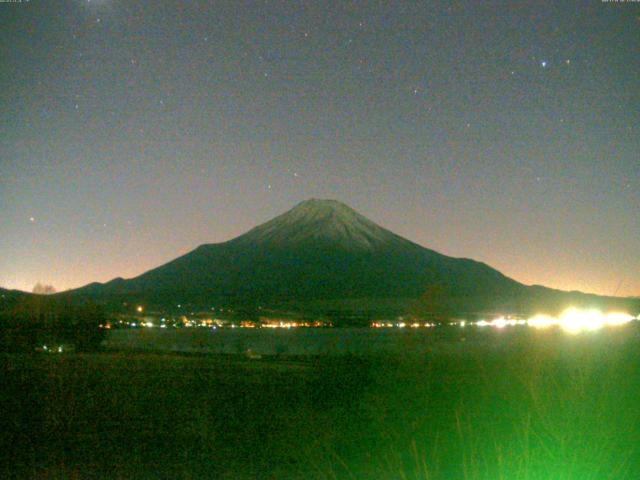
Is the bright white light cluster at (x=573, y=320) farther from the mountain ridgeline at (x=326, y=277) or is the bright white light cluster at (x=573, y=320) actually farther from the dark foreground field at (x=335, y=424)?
the dark foreground field at (x=335, y=424)

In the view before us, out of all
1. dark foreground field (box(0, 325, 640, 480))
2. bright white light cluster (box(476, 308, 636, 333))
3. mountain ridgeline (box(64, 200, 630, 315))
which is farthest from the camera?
mountain ridgeline (box(64, 200, 630, 315))

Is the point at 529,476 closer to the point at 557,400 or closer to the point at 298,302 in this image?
the point at 557,400

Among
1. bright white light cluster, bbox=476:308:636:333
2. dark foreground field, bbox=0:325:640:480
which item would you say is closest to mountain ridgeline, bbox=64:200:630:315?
bright white light cluster, bbox=476:308:636:333

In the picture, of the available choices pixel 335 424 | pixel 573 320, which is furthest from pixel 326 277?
pixel 335 424

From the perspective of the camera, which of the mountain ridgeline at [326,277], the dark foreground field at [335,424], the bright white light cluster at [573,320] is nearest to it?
the dark foreground field at [335,424]

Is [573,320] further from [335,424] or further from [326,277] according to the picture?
[335,424]

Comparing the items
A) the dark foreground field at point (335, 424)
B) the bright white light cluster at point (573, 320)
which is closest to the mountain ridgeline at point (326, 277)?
the bright white light cluster at point (573, 320)

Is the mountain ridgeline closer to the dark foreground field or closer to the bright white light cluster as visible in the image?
the bright white light cluster
